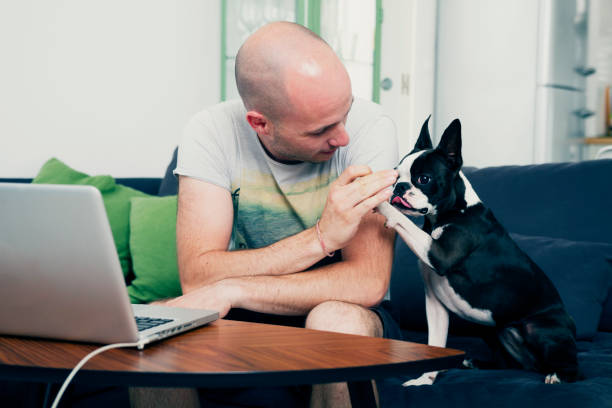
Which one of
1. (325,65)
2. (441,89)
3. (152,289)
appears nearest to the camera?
(325,65)

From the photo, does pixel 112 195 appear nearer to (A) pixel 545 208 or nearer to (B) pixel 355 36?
(A) pixel 545 208

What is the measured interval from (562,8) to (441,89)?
3.07 feet

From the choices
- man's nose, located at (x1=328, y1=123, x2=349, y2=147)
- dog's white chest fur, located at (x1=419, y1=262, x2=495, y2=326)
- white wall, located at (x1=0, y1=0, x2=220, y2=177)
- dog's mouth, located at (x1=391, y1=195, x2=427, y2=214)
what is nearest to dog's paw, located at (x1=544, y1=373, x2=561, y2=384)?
dog's white chest fur, located at (x1=419, y1=262, x2=495, y2=326)

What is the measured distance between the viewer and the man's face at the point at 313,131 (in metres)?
1.25

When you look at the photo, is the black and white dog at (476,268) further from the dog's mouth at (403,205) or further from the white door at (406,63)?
the white door at (406,63)

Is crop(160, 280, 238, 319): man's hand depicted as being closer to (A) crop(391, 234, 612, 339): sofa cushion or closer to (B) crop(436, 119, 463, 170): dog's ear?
(B) crop(436, 119, 463, 170): dog's ear

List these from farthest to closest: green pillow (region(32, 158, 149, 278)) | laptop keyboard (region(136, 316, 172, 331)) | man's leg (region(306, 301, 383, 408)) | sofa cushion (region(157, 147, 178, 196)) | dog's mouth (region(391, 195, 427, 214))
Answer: sofa cushion (region(157, 147, 178, 196)), green pillow (region(32, 158, 149, 278)), dog's mouth (region(391, 195, 427, 214)), man's leg (region(306, 301, 383, 408)), laptop keyboard (region(136, 316, 172, 331))

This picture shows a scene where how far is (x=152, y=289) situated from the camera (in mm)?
2146

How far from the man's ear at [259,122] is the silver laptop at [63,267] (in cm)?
69

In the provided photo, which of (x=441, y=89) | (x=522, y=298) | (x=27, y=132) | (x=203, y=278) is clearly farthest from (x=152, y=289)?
(x=441, y=89)

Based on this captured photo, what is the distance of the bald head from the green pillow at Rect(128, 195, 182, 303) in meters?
0.97

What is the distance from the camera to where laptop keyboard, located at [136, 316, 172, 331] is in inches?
32.4

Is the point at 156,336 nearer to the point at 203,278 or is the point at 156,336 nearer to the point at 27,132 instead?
the point at 203,278

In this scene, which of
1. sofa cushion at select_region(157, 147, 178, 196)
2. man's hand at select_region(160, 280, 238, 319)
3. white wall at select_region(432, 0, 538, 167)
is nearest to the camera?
man's hand at select_region(160, 280, 238, 319)
